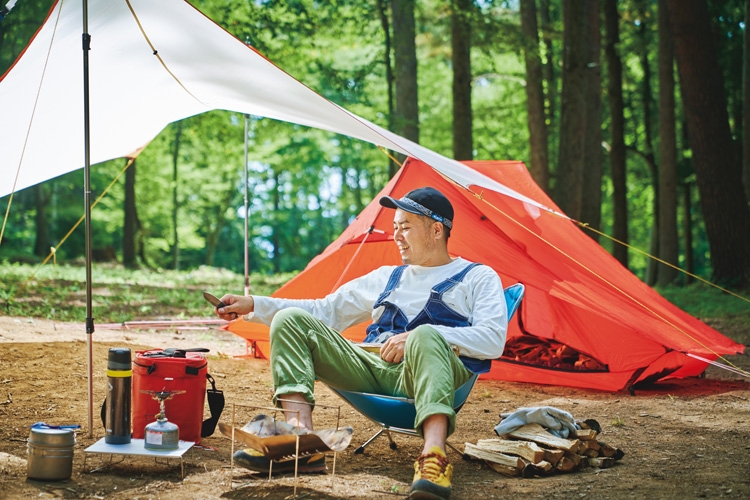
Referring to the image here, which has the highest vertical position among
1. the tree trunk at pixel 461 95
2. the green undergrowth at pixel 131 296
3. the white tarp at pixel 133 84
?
the tree trunk at pixel 461 95

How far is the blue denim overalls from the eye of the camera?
288 cm

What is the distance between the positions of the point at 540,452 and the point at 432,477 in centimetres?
58

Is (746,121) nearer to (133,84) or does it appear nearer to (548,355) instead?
(548,355)

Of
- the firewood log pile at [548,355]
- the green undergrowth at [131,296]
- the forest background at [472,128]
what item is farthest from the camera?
the forest background at [472,128]

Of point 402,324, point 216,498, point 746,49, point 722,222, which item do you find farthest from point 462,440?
point 746,49

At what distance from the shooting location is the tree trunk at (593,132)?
842 centimetres

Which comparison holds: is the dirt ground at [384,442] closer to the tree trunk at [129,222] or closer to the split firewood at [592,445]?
the split firewood at [592,445]

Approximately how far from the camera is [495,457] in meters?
2.72

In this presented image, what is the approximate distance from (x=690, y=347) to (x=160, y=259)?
2045 cm

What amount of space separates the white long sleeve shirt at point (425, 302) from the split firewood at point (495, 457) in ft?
1.14

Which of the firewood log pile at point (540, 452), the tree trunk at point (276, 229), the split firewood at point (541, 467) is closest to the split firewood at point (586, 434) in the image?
the firewood log pile at point (540, 452)

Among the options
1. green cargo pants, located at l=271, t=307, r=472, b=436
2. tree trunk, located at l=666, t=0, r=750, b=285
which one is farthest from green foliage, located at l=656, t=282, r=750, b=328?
green cargo pants, located at l=271, t=307, r=472, b=436

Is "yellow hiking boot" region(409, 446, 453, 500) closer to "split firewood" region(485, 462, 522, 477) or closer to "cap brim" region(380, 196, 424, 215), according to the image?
"split firewood" region(485, 462, 522, 477)

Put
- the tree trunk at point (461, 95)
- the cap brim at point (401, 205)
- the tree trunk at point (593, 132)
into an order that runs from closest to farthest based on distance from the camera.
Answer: the cap brim at point (401, 205), the tree trunk at point (593, 132), the tree trunk at point (461, 95)
